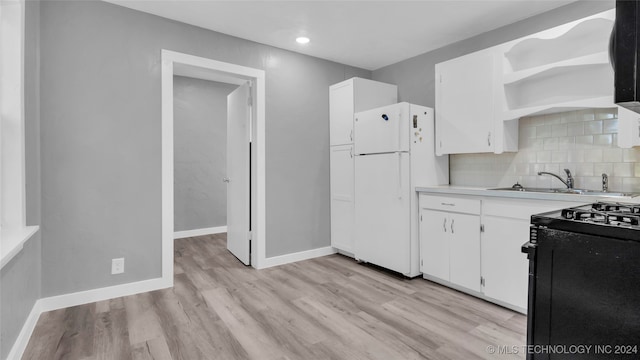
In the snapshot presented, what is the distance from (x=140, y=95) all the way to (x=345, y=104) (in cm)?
212

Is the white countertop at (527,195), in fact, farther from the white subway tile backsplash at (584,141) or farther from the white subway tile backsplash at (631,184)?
the white subway tile backsplash at (584,141)

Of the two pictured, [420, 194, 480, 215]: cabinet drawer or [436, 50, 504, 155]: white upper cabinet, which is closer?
[420, 194, 480, 215]: cabinet drawer

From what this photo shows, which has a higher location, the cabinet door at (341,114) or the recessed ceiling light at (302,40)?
the recessed ceiling light at (302,40)

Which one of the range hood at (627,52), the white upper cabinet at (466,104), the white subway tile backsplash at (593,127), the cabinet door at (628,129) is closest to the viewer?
the range hood at (627,52)

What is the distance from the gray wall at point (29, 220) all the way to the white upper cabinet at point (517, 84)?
11.0 feet

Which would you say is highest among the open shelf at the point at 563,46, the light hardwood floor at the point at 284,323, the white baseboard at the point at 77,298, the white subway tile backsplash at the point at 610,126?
the open shelf at the point at 563,46

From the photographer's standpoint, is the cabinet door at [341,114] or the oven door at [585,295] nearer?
the oven door at [585,295]

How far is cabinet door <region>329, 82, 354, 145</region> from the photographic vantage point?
12.3ft

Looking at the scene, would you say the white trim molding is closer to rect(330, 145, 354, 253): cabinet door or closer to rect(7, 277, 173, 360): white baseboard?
rect(7, 277, 173, 360): white baseboard

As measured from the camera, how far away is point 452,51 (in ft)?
11.4

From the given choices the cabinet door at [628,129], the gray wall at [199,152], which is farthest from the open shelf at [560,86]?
the gray wall at [199,152]

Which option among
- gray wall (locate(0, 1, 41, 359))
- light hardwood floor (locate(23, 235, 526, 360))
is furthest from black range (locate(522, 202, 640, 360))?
gray wall (locate(0, 1, 41, 359))

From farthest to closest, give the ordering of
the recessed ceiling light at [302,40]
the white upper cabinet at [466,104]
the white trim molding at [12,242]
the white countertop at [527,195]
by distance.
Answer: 1. the recessed ceiling light at [302,40]
2. the white upper cabinet at [466,104]
3. the white countertop at [527,195]
4. the white trim molding at [12,242]

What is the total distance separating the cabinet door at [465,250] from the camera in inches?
104
